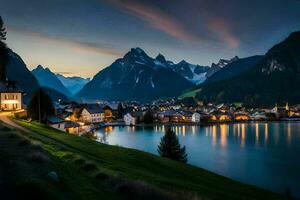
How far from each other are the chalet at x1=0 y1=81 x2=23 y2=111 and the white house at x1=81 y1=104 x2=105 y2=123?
3392 inches

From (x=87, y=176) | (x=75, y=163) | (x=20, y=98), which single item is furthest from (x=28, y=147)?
(x=20, y=98)

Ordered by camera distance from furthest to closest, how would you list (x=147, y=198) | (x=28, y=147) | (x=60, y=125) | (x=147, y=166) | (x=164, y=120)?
(x=164, y=120) → (x=60, y=125) → (x=147, y=166) → (x=28, y=147) → (x=147, y=198)

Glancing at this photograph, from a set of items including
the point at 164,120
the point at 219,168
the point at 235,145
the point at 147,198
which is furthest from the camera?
the point at 164,120

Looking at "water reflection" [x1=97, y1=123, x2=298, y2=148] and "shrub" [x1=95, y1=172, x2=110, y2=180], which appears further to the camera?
"water reflection" [x1=97, y1=123, x2=298, y2=148]

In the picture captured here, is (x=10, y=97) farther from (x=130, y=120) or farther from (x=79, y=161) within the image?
Answer: (x=130, y=120)

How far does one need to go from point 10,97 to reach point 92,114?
96.6 metres

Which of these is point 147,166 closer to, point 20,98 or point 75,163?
point 75,163

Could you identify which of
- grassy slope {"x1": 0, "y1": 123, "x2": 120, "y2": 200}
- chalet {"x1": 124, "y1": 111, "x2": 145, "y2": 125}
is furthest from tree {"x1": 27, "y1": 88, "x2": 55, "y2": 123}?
chalet {"x1": 124, "y1": 111, "x2": 145, "y2": 125}

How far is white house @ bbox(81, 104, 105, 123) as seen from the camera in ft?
523

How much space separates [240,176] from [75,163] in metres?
42.8

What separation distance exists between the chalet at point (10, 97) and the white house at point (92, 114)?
8616 centimetres

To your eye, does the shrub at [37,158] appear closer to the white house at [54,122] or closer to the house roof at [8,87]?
the house roof at [8,87]

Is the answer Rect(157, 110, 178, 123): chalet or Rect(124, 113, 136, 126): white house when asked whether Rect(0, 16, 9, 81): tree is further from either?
Rect(157, 110, 178, 123): chalet

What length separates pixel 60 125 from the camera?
7856 cm
